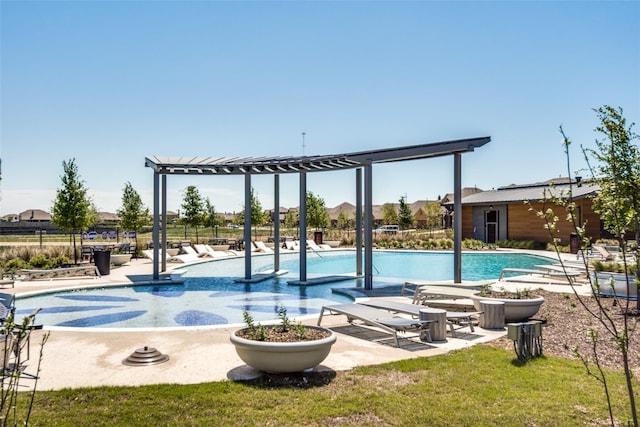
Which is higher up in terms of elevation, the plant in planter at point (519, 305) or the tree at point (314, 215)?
the tree at point (314, 215)

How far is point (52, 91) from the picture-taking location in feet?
49.5

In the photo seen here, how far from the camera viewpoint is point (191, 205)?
91.2ft

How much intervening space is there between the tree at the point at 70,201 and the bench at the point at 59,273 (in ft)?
11.2

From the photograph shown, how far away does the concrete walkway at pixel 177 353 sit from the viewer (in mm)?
5695

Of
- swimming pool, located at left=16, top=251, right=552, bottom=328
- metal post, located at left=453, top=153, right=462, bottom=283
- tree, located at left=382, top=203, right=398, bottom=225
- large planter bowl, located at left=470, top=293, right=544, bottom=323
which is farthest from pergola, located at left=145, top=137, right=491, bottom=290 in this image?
tree, located at left=382, top=203, right=398, bottom=225

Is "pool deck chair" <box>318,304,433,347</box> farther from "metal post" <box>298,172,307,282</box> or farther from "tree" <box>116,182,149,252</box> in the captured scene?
"tree" <box>116,182,149,252</box>

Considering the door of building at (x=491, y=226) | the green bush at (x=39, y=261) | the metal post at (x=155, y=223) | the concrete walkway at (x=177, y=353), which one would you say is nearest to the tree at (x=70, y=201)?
the green bush at (x=39, y=261)

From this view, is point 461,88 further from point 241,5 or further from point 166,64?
point 166,64

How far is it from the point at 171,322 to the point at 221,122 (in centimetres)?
1491

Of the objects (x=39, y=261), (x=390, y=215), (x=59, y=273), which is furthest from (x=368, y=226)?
(x=390, y=215)

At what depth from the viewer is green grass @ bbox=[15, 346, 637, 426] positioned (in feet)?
14.5

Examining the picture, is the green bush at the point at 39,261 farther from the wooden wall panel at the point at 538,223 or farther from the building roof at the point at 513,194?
the building roof at the point at 513,194

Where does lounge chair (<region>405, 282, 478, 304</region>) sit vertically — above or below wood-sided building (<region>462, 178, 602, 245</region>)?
below

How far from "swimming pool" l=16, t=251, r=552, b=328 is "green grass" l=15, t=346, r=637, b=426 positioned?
4.00 meters
